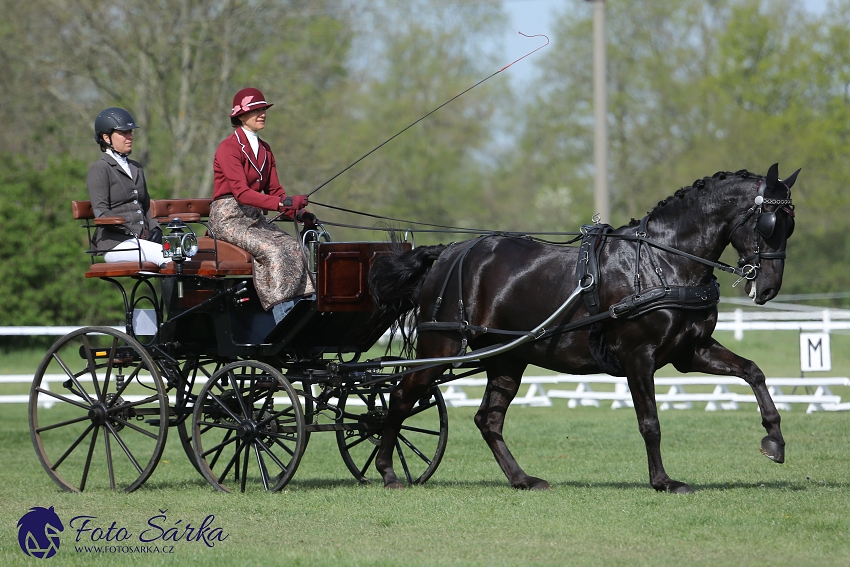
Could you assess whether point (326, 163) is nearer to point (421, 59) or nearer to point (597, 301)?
point (421, 59)

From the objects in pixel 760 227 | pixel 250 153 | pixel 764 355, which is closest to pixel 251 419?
pixel 250 153

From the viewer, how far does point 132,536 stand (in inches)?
238

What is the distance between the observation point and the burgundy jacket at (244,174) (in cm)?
759

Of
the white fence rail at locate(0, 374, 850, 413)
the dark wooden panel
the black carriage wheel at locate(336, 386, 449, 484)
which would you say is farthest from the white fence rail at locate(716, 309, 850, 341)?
the dark wooden panel

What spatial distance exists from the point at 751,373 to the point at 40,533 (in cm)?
421

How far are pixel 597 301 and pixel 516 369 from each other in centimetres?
112

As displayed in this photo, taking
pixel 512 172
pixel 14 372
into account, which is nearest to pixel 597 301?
pixel 14 372

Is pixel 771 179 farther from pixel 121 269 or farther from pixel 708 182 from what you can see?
pixel 121 269

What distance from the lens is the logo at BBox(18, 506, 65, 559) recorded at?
18.9 feet

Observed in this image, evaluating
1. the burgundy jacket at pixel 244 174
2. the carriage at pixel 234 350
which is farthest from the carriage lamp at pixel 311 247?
the burgundy jacket at pixel 244 174

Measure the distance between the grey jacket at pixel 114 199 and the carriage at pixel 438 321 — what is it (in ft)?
0.50

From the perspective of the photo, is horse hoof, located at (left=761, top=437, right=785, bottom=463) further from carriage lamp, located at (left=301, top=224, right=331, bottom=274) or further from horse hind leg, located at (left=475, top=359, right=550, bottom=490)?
carriage lamp, located at (left=301, top=224, right=331, bottom=274)

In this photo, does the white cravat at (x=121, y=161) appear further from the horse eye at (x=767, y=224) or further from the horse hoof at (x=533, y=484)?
the horse eye at (x=767, y=224)

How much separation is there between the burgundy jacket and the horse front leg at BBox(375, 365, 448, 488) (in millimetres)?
1510
